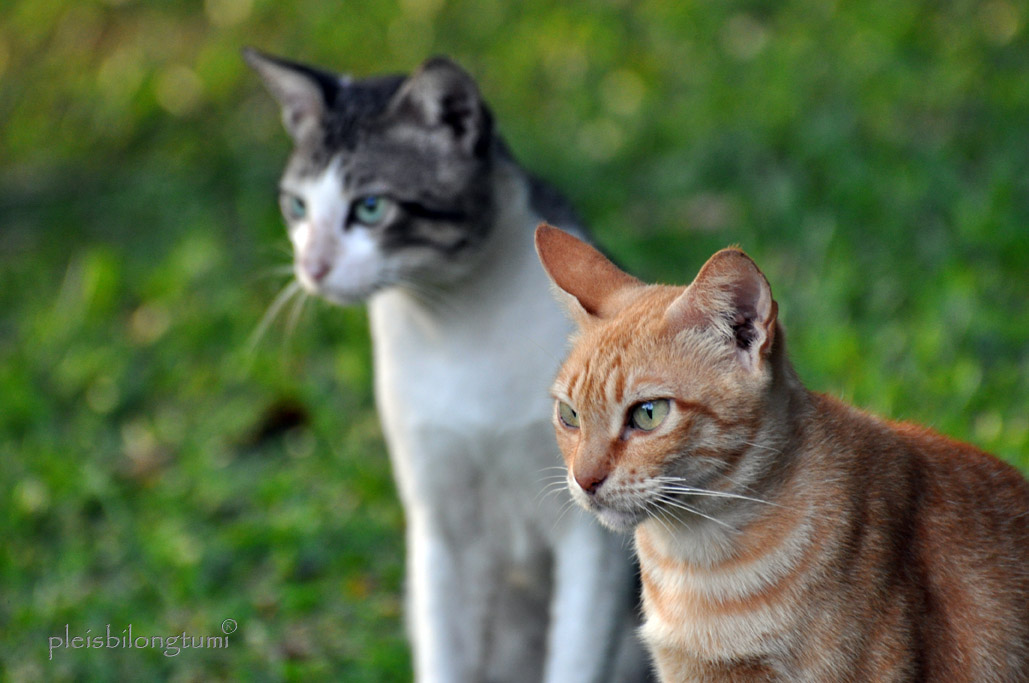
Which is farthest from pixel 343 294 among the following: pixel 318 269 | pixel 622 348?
pixel 622 348

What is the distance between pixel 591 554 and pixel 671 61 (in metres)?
3.94

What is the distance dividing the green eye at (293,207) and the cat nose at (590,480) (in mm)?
1342

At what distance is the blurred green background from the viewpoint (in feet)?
11.8

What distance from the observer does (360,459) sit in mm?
4090

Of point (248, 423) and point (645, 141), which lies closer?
point (248, 423)

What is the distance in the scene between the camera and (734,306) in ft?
6.17

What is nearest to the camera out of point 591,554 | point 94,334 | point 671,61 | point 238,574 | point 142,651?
point 591,554

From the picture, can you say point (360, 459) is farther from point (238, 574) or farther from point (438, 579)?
point (438, 579)

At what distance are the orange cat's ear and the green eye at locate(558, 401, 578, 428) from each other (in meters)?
0.17

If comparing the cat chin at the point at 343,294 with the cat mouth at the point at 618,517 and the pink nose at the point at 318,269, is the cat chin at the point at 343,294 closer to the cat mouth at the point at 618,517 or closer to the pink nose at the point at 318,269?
the pink nose at the point at 318,269

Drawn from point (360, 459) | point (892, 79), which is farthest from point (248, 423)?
point (892, 79)

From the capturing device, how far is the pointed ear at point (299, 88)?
2969mm

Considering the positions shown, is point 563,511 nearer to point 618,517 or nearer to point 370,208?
point 618,517

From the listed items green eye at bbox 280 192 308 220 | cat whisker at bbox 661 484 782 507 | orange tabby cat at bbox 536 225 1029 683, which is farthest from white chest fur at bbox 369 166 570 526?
cat whisker at bbox 661 484 782 507
